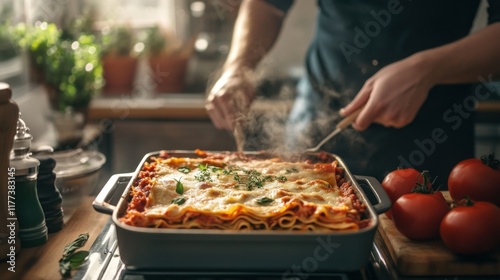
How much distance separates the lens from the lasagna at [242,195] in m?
1.12

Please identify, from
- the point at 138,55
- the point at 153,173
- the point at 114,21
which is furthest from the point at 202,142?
the point at 153,173

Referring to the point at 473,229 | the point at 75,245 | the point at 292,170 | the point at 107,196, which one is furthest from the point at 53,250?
the point at 473,229

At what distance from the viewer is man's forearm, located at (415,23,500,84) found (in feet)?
5.47

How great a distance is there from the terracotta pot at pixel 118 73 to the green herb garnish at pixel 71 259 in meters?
2.29

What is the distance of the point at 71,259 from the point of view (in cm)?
116

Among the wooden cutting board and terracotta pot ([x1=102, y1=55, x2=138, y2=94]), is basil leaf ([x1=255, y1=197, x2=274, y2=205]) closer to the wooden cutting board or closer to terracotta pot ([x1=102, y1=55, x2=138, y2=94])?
the wooden cutting board

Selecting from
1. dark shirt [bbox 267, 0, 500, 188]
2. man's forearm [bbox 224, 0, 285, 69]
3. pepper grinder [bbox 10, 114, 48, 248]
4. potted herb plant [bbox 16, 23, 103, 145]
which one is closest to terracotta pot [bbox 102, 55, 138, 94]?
potted herb plant [bbox 16, 23, 103, 145]

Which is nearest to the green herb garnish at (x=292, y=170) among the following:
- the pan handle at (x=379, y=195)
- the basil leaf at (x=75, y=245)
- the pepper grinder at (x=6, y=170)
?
the pan handle at (x=379, y=195)

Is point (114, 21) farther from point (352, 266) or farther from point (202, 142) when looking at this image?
point (352, 266)

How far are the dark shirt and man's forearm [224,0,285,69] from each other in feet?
0.67

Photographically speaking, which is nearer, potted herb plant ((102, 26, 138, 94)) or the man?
the man

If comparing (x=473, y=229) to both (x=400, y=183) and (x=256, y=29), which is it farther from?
(x=256, y=29)

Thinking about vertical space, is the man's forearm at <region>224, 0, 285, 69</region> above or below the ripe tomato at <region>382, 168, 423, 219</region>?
above

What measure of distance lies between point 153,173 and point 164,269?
380mm
